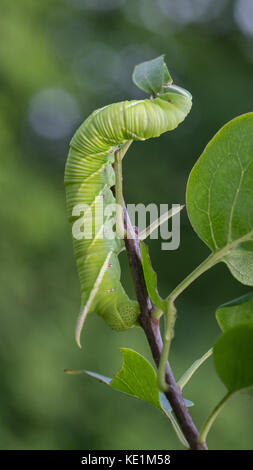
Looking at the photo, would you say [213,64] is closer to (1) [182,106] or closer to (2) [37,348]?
(2) [37,348]

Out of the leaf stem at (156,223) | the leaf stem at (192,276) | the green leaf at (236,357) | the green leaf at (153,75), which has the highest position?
the green leaf at (153,75)

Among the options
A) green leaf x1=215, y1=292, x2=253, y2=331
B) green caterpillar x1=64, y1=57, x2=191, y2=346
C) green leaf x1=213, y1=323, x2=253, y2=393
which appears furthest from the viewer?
green caterpillar x1=64, y1=57, x2=191, y2=346

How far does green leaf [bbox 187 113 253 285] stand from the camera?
52 centimetres

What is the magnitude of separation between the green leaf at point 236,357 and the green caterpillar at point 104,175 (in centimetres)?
20

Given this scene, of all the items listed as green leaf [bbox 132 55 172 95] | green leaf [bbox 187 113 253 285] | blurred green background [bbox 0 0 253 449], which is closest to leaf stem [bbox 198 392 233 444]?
green leaf [bbox 187 113 253 285]

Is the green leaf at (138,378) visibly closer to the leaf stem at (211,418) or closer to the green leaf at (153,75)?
the leaf stem at (211,418)

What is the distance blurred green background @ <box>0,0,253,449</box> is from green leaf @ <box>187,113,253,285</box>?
3.04 meters

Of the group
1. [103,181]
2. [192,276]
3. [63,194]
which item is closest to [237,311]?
[192,276]

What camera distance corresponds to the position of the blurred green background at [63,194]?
3.55 metres

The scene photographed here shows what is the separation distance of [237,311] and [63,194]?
4.20 m

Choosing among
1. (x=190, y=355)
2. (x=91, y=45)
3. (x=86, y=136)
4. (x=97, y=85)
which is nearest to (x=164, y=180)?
(x=97, y=85)

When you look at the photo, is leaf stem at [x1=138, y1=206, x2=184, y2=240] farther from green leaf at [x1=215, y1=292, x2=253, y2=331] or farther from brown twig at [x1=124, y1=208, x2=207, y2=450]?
green leaf at [x1=215, y1=292, x2=253, y2=331]

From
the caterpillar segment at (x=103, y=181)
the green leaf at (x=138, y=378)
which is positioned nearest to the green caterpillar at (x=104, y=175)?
the caterpillar segment at (x=103, y=181)

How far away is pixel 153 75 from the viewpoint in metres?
0.63
